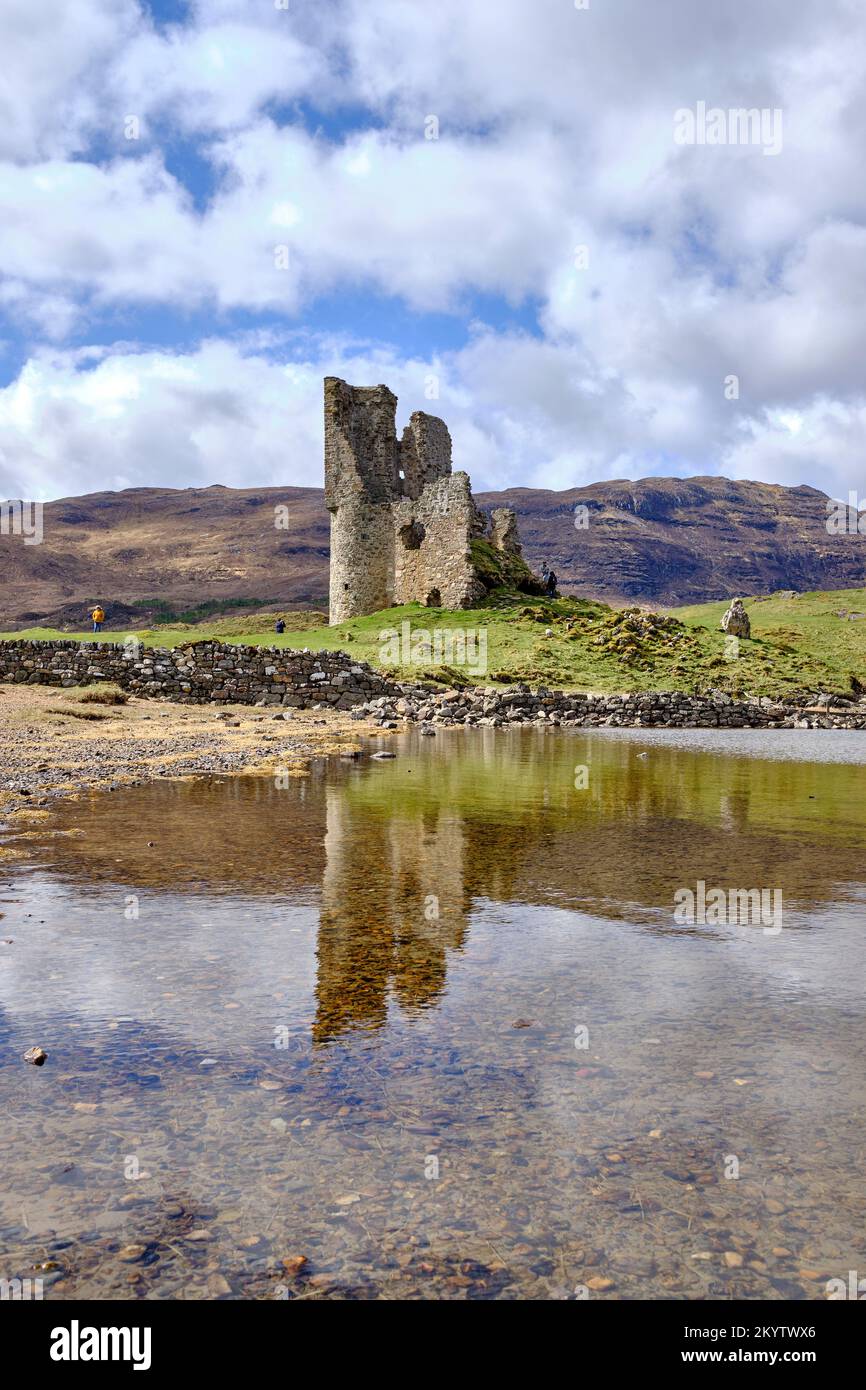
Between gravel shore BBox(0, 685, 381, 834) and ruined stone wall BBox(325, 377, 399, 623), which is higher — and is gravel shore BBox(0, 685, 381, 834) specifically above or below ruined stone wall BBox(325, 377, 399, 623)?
below

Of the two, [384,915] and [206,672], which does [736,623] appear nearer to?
[206,672]

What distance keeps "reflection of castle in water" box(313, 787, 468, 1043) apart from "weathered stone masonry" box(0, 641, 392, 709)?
63.6 ft

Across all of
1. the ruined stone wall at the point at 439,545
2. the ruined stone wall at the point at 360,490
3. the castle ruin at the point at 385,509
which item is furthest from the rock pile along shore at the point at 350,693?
the ruined stone wall at the point at 360,490

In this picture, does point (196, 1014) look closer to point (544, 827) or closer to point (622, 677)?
point (544, 827)

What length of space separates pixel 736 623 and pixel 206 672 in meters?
20.6

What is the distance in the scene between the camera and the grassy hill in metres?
32.5

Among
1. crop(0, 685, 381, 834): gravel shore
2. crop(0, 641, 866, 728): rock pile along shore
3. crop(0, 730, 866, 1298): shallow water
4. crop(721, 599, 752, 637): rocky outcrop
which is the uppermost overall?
crop(721, 599, 752, 637): rocky outcrop

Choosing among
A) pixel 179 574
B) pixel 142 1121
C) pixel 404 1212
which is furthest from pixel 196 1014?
pixel 179 574

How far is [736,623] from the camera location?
37594 mm

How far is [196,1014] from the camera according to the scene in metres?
5.07

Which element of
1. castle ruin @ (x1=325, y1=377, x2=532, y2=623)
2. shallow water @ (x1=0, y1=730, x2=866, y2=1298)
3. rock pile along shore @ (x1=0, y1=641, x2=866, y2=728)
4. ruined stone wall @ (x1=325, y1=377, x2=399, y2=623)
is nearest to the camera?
shallow water @ (x1=0, y1=730, x2=866, y2=1298)

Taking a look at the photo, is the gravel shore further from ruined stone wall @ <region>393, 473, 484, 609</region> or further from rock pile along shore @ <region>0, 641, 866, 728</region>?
ruined stone wall @ <region>393, 473, 484, 609</region>

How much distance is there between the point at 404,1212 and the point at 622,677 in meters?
29.8

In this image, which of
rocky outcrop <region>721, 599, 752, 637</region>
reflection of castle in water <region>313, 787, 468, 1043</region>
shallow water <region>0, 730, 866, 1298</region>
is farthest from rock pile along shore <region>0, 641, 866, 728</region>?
shallow water <region>0, 730, 866, 1298</region>
